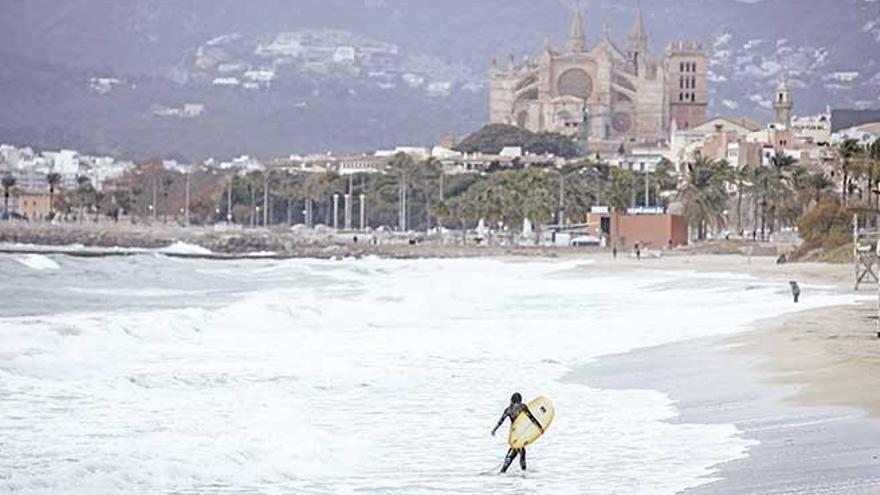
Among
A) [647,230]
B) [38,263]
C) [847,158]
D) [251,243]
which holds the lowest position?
[251,243]

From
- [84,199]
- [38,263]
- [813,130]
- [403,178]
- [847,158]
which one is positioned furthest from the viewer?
[84,199]

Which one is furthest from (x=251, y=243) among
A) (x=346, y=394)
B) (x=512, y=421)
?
(x=512, y=421)

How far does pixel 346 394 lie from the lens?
→ 21562 mm

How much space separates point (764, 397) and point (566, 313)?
18503mm

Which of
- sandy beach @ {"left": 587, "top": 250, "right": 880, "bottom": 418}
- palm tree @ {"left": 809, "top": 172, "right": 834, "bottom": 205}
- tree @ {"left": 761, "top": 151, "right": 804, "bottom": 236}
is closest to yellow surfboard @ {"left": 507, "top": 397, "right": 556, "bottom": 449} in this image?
sandy beach @ {"left": 587, "top": 250, "right": 880, "bottom": 418}

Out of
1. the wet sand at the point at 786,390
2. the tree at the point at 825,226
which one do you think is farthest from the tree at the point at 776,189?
the wet sand at the point at 786,390

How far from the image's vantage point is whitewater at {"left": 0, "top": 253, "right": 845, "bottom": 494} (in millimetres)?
15352

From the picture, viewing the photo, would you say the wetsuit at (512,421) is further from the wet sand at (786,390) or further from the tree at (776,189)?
Answer: the tree at (776,189)

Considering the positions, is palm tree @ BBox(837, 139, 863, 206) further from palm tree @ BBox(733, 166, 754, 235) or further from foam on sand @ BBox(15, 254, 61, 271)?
foam on sand @ BBox(15, 254, 61, 271)

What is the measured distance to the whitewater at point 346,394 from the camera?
15.4 metres

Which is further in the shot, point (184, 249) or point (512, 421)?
point (184, 249)

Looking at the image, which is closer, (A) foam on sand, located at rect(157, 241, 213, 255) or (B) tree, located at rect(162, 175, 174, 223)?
(A) foam on sand, located at rect(157, 241, 213, 255)

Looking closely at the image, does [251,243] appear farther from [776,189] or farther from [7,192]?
[7,192]

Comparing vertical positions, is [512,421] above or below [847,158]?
below
